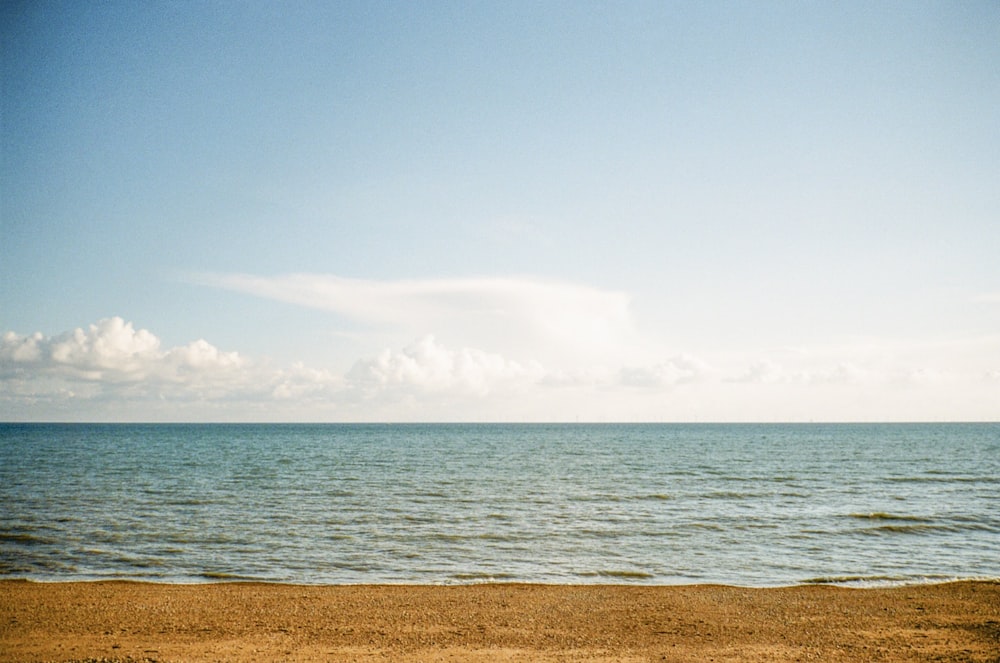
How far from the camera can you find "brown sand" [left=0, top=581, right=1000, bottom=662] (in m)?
11.0

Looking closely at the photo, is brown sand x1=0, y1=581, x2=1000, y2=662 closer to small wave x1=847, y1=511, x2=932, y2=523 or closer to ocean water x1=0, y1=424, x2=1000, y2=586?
ocean water x1=0, y1=424, x2=1000, y2=586

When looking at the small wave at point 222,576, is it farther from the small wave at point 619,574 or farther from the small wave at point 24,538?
the small wave at point 619,574

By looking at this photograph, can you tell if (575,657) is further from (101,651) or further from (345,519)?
(345,519)

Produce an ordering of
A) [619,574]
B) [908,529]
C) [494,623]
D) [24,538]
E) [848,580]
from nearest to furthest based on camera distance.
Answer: [494,623] < [848,580] < [619,574] < [24,538] < [908,529]

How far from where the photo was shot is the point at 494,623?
12.7 m

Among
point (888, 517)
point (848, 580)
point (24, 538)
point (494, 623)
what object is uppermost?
point (494, 623)

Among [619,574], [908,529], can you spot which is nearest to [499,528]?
[619,574]

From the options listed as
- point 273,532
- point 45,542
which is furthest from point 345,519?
point 45,542

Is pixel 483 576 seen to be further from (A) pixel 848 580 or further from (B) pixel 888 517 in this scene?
Result: (B) pixel 888 517

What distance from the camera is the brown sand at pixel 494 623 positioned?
11016mm

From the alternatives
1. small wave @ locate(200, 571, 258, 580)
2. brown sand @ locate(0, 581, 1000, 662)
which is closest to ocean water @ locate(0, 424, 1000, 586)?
small wave @ locate(200, 571, 258, 580)

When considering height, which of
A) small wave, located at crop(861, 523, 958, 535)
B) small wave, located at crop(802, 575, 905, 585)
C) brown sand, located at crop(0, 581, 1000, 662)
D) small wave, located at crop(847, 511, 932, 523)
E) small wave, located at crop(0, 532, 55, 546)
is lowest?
small wave, located at crop(847, 511, 932, 523)

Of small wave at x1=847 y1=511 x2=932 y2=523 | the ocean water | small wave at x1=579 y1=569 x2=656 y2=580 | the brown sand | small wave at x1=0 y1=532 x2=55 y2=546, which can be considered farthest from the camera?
small wave at x1=847 y1=511 x2=932 y2=523

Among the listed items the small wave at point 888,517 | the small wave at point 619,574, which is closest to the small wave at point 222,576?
the small wave at point 619,574
